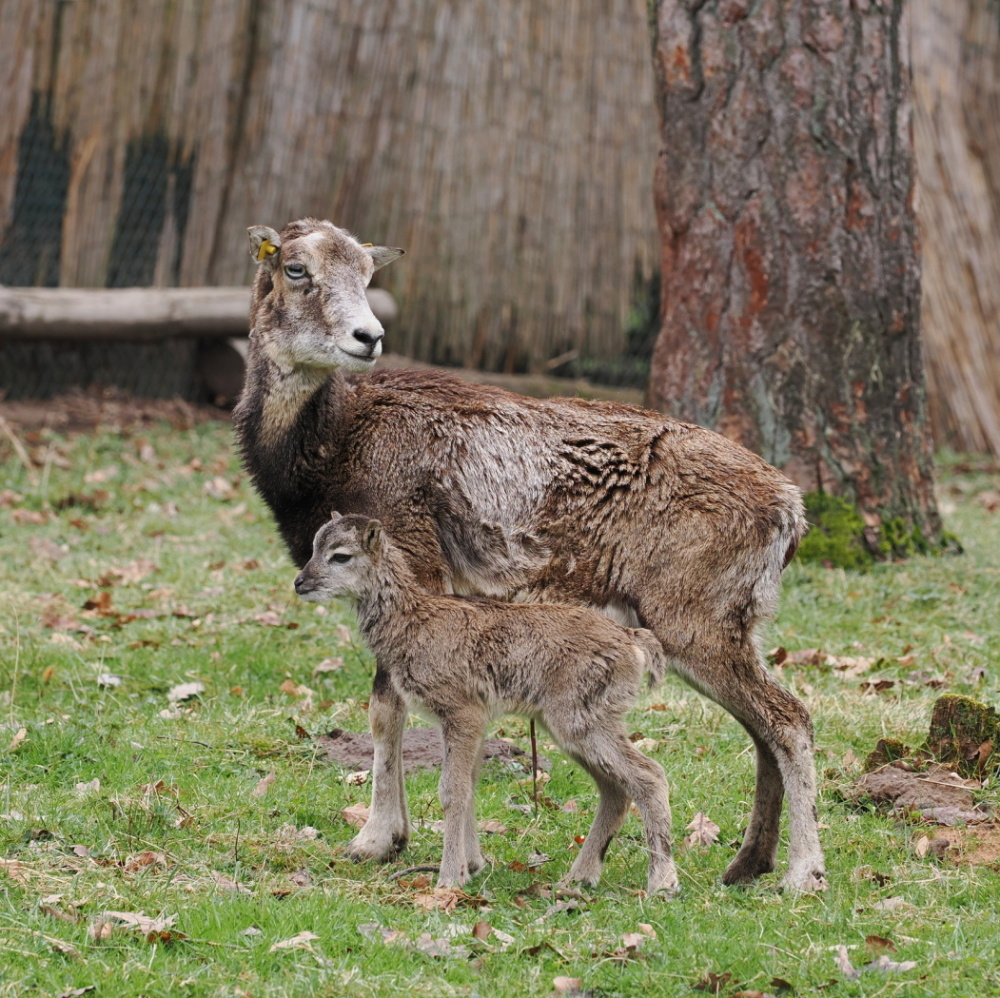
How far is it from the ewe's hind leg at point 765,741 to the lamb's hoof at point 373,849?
1388 millimetres

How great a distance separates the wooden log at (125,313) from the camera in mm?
12844

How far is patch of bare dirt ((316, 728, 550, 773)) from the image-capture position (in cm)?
676

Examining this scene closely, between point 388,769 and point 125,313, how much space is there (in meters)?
8.54

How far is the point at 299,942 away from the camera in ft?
15.1

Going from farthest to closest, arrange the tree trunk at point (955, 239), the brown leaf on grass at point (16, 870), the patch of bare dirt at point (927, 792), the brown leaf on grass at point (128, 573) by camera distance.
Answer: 1. the tree trunk at point (955, 239)
2. the brown leaf on grass at point (128, 573)
3. the patch of bare dirt at point (927, 792)
4. the brown leaf on grass at point (16, 870)

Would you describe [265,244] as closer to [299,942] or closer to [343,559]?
[343,559]

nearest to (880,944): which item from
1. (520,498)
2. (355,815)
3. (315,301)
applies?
(520,498)

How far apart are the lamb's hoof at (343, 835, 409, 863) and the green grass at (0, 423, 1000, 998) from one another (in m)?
0.08

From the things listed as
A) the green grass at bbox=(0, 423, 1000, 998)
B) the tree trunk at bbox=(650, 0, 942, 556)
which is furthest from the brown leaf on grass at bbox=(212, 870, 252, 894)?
the tree trunk at bbox=(650, 0, 942, 556)

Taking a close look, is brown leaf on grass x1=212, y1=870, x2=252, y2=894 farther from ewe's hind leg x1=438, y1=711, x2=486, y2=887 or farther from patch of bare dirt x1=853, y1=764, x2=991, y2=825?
patch of bare dirt x1=853, y1=764, x2=991, y2=825

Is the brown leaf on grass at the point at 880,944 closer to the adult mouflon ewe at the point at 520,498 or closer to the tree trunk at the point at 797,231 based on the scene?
the adult mouflon ewe at the point at 520,498

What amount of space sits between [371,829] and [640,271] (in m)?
10.4

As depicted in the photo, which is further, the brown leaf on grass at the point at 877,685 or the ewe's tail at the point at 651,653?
the brown leaf on grass at the point at 877,685

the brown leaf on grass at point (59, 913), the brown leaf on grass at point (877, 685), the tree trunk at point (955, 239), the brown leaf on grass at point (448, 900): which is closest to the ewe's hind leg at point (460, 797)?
the brown leaf on grass at point (448, 900)
